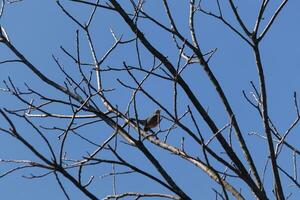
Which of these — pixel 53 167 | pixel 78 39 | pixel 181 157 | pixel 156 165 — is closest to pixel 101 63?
pixel 78 39

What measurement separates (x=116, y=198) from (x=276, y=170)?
2.89 feet

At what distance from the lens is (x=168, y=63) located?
341 centimetres

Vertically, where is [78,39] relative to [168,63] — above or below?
above

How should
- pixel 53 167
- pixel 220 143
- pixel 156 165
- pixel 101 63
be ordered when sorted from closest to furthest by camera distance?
pixel 53 167, pixel 156 165, pixel 220 143, pixel 101 63

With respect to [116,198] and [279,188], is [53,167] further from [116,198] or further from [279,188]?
[279,188]

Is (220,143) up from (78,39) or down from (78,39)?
down

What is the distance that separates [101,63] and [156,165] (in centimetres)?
118

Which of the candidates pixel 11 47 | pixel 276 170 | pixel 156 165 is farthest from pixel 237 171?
pixel 11 47

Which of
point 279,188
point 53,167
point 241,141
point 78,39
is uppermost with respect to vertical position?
point 78,39

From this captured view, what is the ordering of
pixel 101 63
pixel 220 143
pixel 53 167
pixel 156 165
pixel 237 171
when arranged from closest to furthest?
pixel 53 167 → pixel 156 165 → pixel 237 171 → pixel 220 143 → pixel 101 63

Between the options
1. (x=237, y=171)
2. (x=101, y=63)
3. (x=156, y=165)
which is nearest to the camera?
(x=156, y=165)

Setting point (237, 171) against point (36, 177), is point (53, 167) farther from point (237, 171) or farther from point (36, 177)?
point (237, 171)

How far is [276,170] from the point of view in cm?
298

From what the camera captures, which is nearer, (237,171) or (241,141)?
(237,171)
